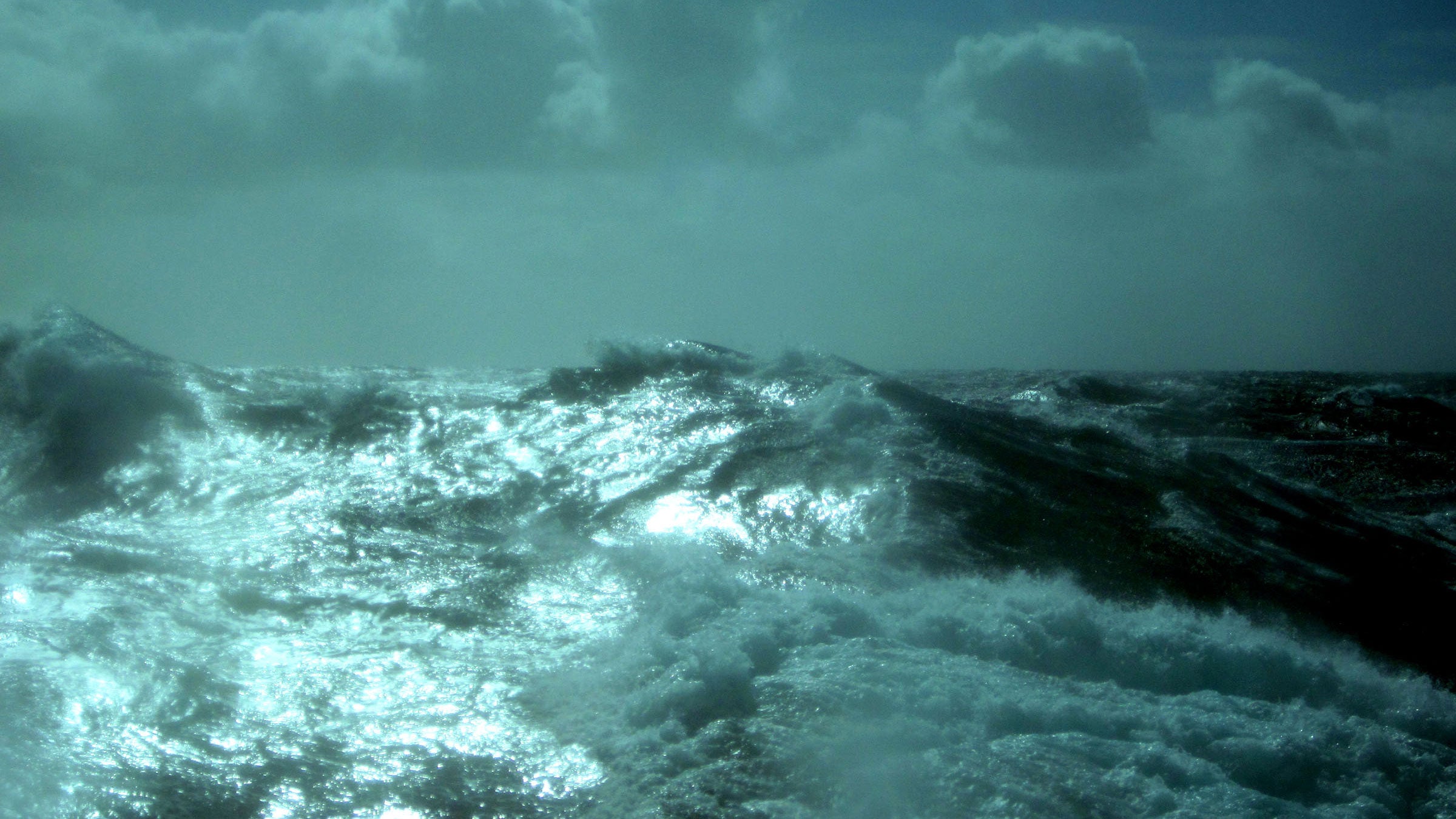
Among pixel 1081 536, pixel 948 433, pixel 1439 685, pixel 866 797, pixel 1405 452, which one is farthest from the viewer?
pixel 1405 452

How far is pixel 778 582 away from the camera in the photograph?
229 inches

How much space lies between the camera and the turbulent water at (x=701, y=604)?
3.74 metres

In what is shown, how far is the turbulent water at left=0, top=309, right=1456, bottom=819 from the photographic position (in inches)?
147

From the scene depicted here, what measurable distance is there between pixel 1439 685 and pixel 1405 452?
21.7 feet

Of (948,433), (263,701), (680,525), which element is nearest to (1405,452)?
(948,433)

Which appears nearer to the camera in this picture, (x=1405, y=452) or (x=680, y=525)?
(x=680, y=525)

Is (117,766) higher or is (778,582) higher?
(778,582)

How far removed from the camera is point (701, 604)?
5.24 meters

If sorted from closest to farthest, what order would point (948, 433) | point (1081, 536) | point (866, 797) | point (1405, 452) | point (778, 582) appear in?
point (866, 797) → point (778, 582) → point (1081, 536) → point (948, 433) → point (1405, 452)

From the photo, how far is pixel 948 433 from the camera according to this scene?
9.32m

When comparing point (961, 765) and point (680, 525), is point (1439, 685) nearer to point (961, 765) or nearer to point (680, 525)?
point (961, 765)

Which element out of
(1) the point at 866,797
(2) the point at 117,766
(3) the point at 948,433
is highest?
(3) the point at 948,433

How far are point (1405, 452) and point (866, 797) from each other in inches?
380

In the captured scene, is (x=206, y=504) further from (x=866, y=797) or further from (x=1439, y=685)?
(x=1439, y=685)
